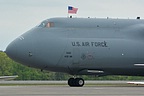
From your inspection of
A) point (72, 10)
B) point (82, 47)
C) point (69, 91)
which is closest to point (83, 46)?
point (82, 47)

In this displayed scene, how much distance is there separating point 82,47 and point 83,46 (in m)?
0.12

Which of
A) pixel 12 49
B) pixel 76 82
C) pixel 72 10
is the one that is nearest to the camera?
pixel 12 49

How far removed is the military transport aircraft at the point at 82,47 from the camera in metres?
44.4

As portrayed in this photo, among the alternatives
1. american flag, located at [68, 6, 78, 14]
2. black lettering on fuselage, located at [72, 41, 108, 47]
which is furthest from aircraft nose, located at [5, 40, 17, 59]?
american flag, located at [68, 6, 78, 14]

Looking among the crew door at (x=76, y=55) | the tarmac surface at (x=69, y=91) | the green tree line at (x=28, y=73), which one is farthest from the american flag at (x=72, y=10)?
the green tree line at (x=28, y=73)

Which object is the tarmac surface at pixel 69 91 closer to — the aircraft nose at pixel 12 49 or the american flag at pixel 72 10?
the aircraft nose at pixel 12 49

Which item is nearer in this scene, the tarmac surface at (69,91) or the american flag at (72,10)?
the tarmac surface at (69,91)

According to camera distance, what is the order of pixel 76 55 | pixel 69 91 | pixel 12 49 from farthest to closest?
pixel 76 55 → pixel 12 49 → pixel 69 91

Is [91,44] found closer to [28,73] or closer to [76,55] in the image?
[76,55]

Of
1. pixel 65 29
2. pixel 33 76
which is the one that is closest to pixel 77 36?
pixel 65 29

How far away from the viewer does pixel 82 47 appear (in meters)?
45.1

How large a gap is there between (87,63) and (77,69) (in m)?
0.97

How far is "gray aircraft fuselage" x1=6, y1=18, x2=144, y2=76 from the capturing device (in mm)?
44375

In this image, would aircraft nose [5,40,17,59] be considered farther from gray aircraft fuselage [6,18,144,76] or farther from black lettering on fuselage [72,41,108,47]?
black lettering on fuselage [72,41,108,47]
